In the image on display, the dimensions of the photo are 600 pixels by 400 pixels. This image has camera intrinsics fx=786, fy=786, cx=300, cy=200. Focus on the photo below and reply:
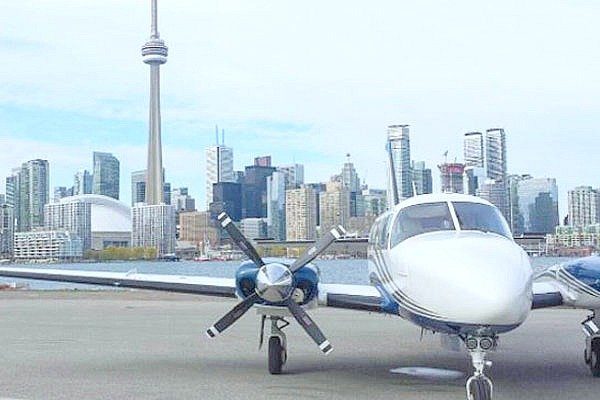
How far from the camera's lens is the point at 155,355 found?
14867mm

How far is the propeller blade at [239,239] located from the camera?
11836 mm

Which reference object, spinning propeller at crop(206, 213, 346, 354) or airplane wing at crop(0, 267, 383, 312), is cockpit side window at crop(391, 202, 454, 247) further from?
airplane wing at crop(0, 267, 383, 312)

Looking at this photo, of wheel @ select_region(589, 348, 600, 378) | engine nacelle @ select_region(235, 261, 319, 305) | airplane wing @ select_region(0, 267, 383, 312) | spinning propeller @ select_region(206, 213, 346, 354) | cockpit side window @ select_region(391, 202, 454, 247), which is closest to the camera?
cockpit side window @ select_region(391, 202, 454, 247)

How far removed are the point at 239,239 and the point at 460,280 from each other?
4.64 metres

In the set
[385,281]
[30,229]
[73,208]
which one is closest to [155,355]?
[385,281]

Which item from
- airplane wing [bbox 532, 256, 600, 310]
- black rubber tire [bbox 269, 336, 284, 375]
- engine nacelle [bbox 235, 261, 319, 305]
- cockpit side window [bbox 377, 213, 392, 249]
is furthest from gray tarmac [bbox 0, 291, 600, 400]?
cockpit side window [bbox 377, 213, 392, 249]

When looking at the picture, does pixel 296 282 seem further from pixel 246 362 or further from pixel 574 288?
pixel 574 288

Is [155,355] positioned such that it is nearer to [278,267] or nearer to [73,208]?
[278,267]

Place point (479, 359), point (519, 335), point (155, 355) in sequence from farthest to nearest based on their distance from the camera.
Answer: point (519, 335) → point (155, 355) → point (479, 359)

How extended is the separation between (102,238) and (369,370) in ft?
530

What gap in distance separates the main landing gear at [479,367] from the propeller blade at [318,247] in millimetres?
3160

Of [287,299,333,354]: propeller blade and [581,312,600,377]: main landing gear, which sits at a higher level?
[287,299,333,354]: propeller blade

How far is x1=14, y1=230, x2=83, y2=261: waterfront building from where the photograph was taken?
134 m

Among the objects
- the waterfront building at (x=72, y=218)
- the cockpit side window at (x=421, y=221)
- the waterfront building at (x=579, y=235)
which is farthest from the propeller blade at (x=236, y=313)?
the waterfront building at (x=72, y=218)
